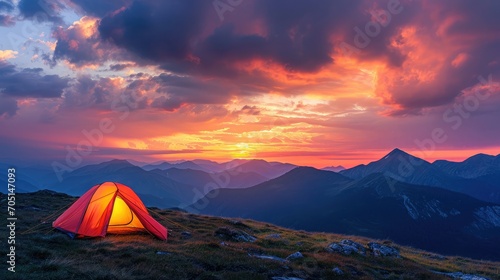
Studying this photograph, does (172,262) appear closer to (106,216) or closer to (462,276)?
(106,216)

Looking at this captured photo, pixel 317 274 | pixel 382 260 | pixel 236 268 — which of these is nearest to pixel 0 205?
pixel 236 268

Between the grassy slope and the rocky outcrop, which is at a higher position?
the grassy slope

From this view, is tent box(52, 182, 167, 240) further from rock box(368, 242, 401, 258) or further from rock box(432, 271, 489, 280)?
rock box(432, 271, 489, 280)

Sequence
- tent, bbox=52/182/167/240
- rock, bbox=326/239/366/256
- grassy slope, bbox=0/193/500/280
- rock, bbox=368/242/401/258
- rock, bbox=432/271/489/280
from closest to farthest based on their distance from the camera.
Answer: grassy slope, bbox=0/193/500/280
rock, bbox=432/271/489/280
tent, bbox=52/182/167/240
rock, bbox=326/239/366/256
rock, bbox=368/242/401/258

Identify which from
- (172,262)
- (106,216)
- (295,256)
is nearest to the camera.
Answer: (172,262)

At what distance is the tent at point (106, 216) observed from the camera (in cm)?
2131

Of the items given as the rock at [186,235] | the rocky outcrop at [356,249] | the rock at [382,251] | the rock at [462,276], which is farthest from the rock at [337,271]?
the rock at [186,235]

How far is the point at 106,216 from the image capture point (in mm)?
22141

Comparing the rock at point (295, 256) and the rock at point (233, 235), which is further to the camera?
the rock at point (233, 235)

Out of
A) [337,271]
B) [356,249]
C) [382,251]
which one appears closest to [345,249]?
[356,249]

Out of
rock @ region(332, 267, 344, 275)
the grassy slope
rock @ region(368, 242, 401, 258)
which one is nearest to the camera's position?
the grassy slope

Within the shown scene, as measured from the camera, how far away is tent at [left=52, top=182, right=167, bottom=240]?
69.9ft

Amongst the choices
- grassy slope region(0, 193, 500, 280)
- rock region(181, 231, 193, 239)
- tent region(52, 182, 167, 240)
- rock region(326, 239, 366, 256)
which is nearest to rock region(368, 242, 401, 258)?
rock region(326, 239, 366, 256)

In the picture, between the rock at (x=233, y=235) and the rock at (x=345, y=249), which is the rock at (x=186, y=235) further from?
the rock at (x=345, y=249)
